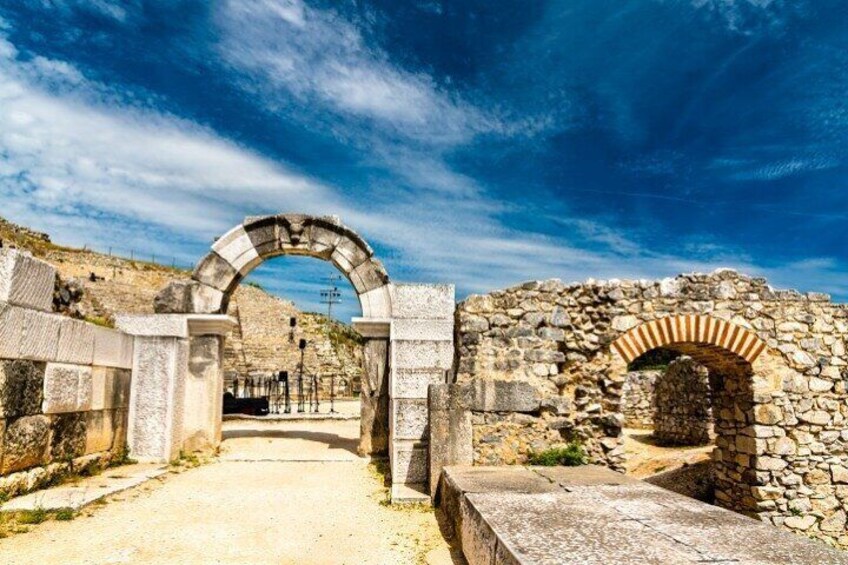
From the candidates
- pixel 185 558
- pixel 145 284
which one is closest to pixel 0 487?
pixel 185 558

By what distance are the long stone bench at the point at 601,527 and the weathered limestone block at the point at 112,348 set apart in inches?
191

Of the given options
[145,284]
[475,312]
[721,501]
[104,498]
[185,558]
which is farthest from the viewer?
[145,284]

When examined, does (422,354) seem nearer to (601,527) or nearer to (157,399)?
(157,399)

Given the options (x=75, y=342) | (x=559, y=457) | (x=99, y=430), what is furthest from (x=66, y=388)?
(x=559, y=457)

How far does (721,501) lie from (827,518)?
119cm

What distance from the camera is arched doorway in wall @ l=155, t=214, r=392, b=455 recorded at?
877 centimetres

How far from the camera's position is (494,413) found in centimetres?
582

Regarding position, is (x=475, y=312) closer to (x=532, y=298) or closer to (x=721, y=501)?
(x=532, y=298)

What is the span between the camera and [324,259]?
973cm

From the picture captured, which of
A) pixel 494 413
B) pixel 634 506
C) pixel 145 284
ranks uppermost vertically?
pixel 145 284

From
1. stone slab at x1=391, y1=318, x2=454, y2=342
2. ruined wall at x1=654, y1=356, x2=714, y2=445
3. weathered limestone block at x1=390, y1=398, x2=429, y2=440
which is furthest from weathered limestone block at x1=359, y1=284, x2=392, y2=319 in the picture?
ruined wall at x1=654, y1=356, x2=714, y2=445

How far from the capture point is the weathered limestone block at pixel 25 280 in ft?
16.9

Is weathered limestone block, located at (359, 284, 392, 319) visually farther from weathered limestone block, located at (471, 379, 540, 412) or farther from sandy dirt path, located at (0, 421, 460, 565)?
weathered limestone block, located at (471, 379, 540, 412)

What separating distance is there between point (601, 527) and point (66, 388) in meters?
5.78
